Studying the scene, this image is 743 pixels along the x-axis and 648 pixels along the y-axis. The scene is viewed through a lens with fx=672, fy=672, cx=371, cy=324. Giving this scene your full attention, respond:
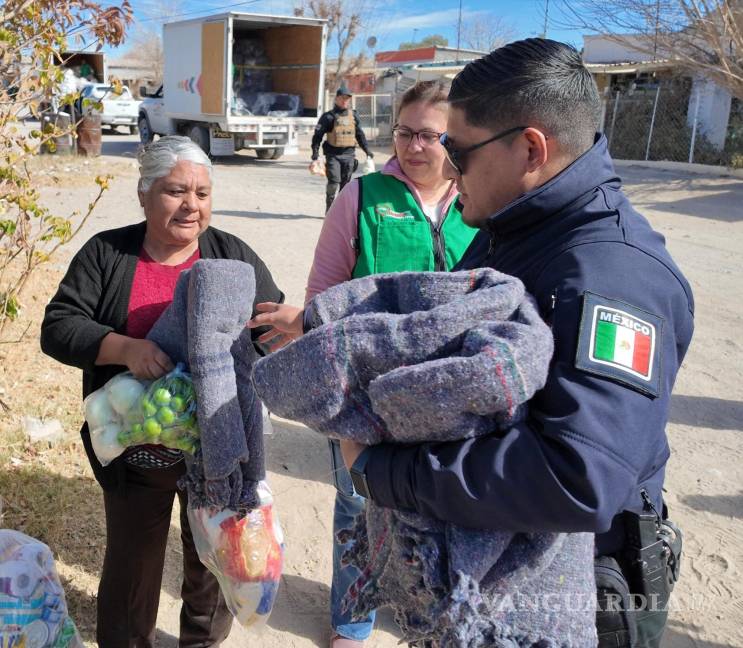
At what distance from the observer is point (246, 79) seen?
18.3 metres

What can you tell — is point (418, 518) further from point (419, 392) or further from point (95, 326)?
point (95, 326)

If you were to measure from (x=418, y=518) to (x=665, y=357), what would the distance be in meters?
0.56

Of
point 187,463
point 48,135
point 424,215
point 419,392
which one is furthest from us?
point 48,135

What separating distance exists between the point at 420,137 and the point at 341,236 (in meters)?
0.50

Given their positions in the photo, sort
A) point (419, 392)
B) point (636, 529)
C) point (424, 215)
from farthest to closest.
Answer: point (424, 215) → point (636, 529) → point (419, 392)

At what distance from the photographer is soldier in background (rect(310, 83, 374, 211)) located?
10727mm

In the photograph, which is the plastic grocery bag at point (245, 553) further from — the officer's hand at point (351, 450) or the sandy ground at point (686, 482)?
the officer's hand at point (351, 450)

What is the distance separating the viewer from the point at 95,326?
225 centimetres

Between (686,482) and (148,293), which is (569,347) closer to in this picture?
(148,293)

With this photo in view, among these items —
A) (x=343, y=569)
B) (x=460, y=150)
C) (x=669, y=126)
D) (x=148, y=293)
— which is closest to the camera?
(x=460, y=150)

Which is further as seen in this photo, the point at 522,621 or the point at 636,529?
the point at 636,529

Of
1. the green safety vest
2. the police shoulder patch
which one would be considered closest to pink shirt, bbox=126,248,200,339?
the green safety vest

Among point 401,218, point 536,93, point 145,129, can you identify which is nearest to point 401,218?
point 401,218

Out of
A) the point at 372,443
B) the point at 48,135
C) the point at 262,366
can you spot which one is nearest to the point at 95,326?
the point at 262,366
